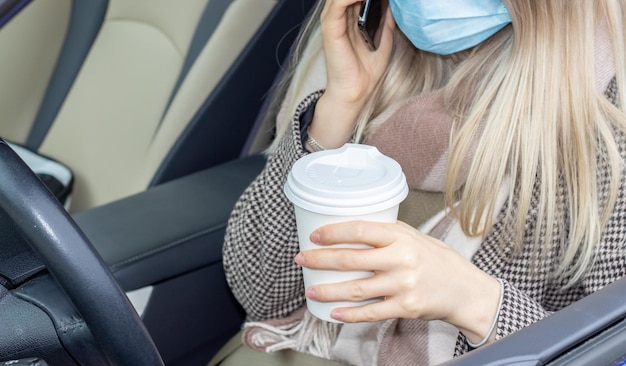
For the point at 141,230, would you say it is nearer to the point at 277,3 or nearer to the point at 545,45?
the point at 277,3

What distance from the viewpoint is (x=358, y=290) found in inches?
31.9

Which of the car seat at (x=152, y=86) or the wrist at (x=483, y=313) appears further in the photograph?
the car seat at (x=152, y=86)

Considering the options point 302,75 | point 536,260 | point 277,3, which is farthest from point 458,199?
point 277,3

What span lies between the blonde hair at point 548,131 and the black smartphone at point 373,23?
0.52ft

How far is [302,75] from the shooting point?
4.24 feet

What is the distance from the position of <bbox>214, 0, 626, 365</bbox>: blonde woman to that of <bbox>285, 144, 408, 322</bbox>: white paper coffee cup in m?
0.03

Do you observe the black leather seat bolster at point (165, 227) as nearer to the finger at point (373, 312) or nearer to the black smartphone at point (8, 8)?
the black smartphone at point (8, 8)

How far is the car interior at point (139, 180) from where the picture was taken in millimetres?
727

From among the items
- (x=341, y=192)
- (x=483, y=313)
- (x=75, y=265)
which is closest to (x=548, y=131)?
(x=483, y=313)

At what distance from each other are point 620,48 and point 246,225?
0.51m

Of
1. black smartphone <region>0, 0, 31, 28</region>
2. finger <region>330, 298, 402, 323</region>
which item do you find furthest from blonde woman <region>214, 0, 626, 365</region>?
black smartphone <region>0, 0, 31, 28</region>

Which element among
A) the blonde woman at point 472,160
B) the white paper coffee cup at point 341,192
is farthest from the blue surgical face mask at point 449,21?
the white paper coffee cup at point 341,192

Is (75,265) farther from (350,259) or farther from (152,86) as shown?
(152,86)

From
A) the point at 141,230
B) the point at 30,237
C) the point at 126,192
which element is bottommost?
the point at 126,192
